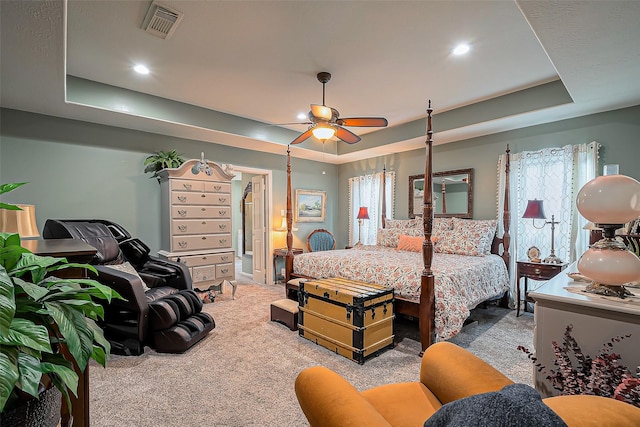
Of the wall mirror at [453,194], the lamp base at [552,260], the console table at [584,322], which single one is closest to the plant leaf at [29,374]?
the console table at [584,322]

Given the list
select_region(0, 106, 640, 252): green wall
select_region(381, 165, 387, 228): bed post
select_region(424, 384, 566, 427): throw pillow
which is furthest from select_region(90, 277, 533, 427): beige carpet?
select_region(381, 165, 387, 228): bed post

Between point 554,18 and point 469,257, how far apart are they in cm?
281

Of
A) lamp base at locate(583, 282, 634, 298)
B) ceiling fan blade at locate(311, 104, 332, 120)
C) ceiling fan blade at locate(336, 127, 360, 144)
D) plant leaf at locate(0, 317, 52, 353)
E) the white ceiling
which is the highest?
the white ceiling

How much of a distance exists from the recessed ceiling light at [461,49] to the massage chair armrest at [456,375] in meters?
2.66

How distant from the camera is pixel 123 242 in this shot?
3.59m

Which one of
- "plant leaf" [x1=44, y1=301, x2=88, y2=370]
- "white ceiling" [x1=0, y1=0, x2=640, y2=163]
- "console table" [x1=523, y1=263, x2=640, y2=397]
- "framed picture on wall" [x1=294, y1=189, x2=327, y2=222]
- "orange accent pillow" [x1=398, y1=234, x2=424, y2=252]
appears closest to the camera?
"plant leaf" [x1=44, y1=301, x2=88, y2=370]

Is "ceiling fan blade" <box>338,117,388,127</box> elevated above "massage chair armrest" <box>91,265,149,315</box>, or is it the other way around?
"ceiling fan blade" <box>338,117,388,127</box>

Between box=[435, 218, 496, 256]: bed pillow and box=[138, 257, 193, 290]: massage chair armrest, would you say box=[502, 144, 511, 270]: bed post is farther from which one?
box=[138, 257, 193, 290]: massage chair armrest

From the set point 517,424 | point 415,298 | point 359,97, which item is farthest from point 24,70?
point 415,298

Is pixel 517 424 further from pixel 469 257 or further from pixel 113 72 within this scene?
pixel 113 72

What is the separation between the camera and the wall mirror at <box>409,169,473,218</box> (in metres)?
4.78

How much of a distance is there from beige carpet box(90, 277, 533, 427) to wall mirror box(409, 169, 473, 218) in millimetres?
Answer: 1863

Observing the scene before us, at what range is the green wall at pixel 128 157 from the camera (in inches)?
135

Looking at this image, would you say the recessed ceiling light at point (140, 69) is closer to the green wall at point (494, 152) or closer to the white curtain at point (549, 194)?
the green wall at point (494, 152)
